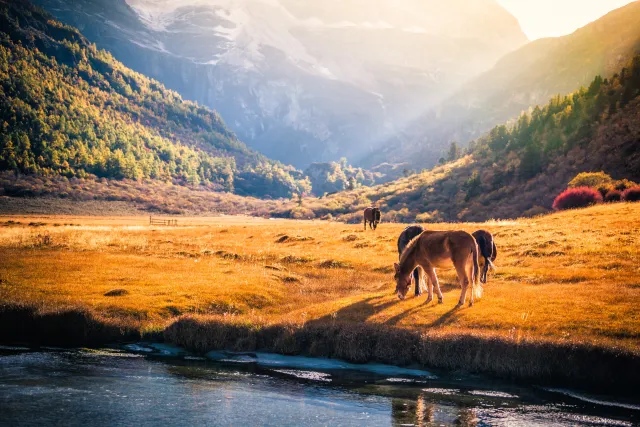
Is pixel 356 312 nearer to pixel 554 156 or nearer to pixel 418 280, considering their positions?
pixel 418 280

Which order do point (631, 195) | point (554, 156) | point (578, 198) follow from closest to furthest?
point (631, 195) < point (578, 198) < point (554, 156)

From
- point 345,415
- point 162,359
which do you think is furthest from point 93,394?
point 345,415

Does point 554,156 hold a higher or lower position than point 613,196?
higher

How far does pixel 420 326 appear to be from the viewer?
22.2 meters

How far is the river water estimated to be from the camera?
15336 millimetres

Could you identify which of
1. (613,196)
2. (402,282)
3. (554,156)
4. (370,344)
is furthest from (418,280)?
(554,156)

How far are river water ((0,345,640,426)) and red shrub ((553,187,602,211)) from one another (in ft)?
222

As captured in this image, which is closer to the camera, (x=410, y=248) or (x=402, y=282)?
(x=410, y=248)

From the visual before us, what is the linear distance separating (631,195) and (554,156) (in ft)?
209

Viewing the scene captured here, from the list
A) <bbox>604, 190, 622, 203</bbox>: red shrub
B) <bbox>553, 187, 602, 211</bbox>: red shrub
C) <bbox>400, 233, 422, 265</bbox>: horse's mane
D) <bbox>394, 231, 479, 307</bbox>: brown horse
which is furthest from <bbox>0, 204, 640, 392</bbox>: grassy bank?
<bbox>553, 187, 602, 211</bbox>: red shrub

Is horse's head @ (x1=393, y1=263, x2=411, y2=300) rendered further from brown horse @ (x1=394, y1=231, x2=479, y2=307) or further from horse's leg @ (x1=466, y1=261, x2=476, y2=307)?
horse's leg @ (x1=466, y1=261, x2=476, y2=307)

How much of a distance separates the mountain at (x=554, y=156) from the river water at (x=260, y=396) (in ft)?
240

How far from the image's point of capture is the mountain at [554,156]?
10219cm

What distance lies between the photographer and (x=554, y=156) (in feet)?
425
